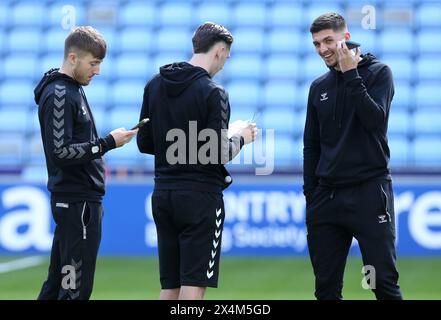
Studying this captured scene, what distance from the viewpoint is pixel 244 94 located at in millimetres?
14836

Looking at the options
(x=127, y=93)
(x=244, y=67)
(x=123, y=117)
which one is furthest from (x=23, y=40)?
(x=244, y=67)

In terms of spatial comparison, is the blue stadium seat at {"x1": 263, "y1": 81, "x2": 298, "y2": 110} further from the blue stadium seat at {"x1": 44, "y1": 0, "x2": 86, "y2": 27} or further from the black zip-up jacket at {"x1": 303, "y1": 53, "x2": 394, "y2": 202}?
the black zip-up jacket at {"x1": 303, "y1": 53, "x2": 394, "y2": 202}

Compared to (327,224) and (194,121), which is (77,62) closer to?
(194,121)

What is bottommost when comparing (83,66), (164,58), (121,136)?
(121,136)

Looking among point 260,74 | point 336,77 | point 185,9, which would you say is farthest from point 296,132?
point 336,77

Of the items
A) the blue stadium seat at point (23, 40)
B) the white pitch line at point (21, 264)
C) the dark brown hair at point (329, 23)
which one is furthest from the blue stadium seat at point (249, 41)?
the dark brown hair at point (329, 23)

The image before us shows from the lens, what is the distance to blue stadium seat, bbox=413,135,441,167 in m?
13.6

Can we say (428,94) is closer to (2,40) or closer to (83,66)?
(2,40)

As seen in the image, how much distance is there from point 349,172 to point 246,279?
4.68 m

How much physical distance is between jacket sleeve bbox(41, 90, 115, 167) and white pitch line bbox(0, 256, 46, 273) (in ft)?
18.7

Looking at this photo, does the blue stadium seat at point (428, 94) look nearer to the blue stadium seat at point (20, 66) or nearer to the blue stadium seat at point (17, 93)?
the blue stadium seat at point (17, 93)

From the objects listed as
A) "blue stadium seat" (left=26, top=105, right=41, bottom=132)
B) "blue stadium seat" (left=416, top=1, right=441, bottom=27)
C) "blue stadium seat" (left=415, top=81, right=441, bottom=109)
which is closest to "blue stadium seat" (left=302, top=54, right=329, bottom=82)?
"blue stadium seat" (left=415, top=81, right=441, bottom=109)

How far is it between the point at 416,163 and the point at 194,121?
8717 millimetres

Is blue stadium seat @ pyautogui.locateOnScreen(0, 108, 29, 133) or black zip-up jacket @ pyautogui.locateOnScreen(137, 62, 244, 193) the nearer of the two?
black zip-up jacket @ pyautogui.locateOnScreen(137, 62, 244, 193)
